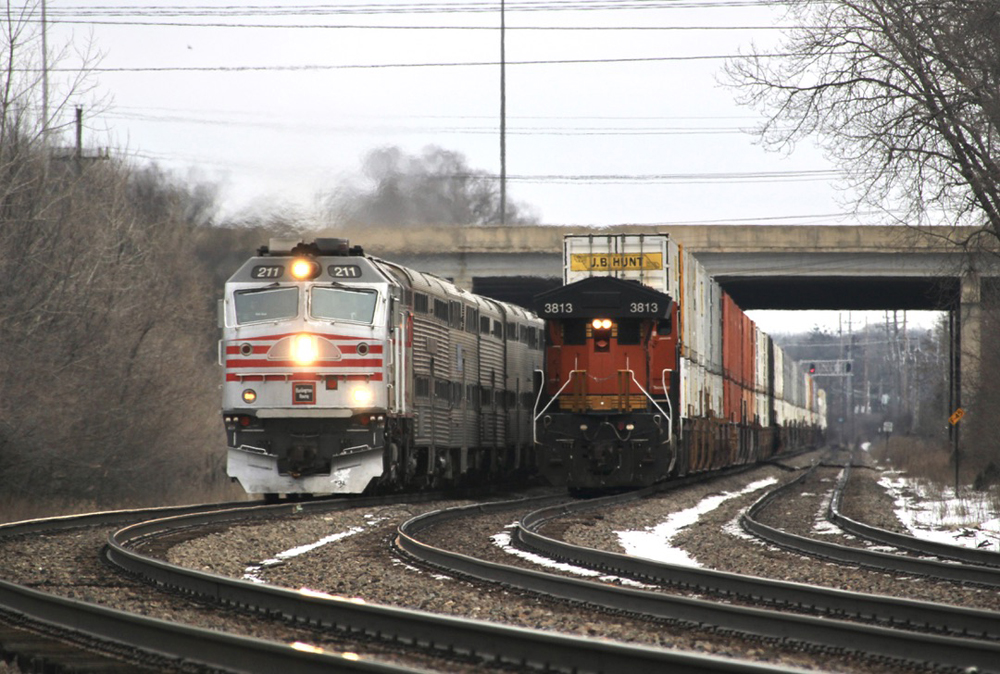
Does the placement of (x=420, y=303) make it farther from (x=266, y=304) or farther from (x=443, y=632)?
(x=443, y=632)

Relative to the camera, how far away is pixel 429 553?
12008 millimetres

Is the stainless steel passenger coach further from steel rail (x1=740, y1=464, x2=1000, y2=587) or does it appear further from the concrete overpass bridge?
the concrete overpass bridge

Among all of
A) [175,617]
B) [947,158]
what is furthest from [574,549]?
[947,158]

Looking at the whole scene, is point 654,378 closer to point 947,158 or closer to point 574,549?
point 947,158

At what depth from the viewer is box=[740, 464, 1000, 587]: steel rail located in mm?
11336

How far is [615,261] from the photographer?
913 inches

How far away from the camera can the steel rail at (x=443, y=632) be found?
5980 millimetres

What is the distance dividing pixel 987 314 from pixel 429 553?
94.7ft

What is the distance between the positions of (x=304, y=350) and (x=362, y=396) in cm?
104

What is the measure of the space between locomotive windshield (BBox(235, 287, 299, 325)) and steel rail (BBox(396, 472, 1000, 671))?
26.6 ft

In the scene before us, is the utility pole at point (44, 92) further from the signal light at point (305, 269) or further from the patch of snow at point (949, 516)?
the patch of snow at point (949, 516)

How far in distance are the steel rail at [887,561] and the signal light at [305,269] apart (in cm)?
731

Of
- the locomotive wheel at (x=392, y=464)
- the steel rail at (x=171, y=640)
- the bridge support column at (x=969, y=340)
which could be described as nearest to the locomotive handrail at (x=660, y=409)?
the locomotive wheel at (x=392, y=464)

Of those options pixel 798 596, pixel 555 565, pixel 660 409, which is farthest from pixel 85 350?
pixel 798 596
